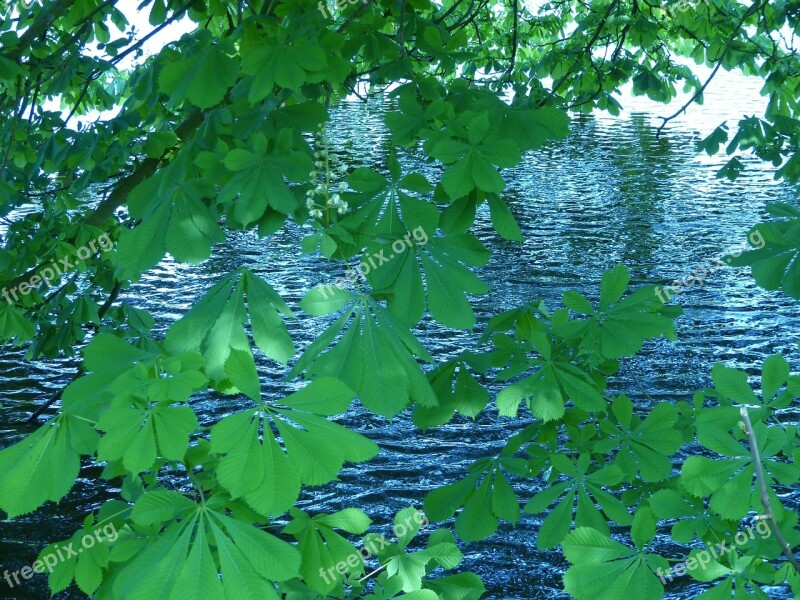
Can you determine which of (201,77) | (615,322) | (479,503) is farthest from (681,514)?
(201,77)

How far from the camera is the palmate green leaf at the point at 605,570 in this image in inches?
79.3

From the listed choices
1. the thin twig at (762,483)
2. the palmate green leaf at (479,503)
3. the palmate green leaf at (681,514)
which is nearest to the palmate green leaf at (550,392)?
the palmate green leaf at (479,503)

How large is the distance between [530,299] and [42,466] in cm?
1199

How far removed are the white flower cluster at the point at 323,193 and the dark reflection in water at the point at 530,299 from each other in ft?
1.15

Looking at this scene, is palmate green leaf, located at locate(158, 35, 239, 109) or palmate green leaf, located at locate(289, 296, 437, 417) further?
palmate green leaf, located at locate(158, 35, 239, 109)

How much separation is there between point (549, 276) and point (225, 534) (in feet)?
43.9

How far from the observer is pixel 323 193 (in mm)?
2406

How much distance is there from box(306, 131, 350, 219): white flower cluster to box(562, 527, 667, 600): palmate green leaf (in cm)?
111

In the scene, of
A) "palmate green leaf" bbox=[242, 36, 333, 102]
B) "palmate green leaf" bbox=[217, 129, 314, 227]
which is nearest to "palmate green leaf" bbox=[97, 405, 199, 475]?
"palmate green leaf" bbox=[217, 129, 314, 227]

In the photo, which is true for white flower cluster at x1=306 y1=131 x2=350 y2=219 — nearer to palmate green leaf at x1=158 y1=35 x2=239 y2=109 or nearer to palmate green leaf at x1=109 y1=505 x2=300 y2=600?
palmate green leaf at x1=158 y1=35 x2=239 y2=109

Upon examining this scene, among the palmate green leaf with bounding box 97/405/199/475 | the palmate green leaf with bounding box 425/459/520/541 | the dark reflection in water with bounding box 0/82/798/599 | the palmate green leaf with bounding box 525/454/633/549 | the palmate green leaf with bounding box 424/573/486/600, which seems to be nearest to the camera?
the palmate green leaf with bounding box 97/405/199/475

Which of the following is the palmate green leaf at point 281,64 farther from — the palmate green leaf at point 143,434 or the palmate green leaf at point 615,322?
the palmate green leaf at point 615,322

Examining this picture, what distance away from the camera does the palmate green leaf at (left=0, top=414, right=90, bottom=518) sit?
1.71 meters

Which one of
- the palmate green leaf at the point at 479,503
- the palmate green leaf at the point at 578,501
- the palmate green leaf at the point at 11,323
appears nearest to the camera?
the palmate green leaf at the point at 578,501
